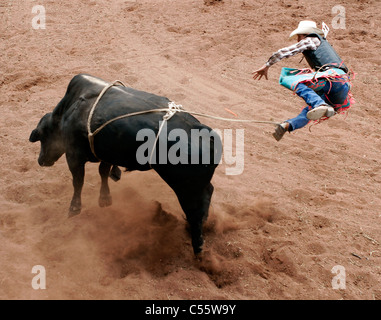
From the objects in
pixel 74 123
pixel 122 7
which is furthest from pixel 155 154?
pixel 122 7

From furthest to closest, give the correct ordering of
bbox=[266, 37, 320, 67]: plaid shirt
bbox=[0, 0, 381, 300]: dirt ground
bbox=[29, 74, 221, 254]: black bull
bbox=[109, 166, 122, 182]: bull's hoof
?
bbox=[109, 166, 122, 182]: bull's hoof < bbox=[266, 37, 320, 67]: plaid shirt < bbox=[0, 0, 381, 300]: dirt ground < bbox=[29, 74, 221, 254]: black bull

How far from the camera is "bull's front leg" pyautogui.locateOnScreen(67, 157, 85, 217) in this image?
408 cm

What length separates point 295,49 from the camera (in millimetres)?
4316

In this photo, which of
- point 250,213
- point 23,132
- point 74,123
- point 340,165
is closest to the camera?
point 74,123

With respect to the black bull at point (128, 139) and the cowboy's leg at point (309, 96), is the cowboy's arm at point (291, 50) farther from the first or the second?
the black bull at point (128, 139)

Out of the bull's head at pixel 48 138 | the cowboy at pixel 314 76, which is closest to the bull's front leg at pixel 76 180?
the bull's head at pixel 48 138

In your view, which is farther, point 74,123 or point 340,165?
point 340,165

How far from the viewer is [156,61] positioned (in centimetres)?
784

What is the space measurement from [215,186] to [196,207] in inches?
54.4

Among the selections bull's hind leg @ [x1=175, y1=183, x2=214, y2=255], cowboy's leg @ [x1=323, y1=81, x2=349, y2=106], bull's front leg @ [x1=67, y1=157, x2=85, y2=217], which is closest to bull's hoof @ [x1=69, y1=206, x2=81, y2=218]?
bull's front leg @ [x1=67, y1=157, x2=85, y2=217]

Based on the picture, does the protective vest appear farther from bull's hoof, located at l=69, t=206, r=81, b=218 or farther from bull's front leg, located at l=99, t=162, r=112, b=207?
bull's hoof, located at l=69, t=206, r=81, b=218

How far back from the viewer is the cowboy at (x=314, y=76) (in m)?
4.09

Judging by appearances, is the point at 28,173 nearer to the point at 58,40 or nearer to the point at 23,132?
the point at 23,132

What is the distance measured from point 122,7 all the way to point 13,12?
262cm
